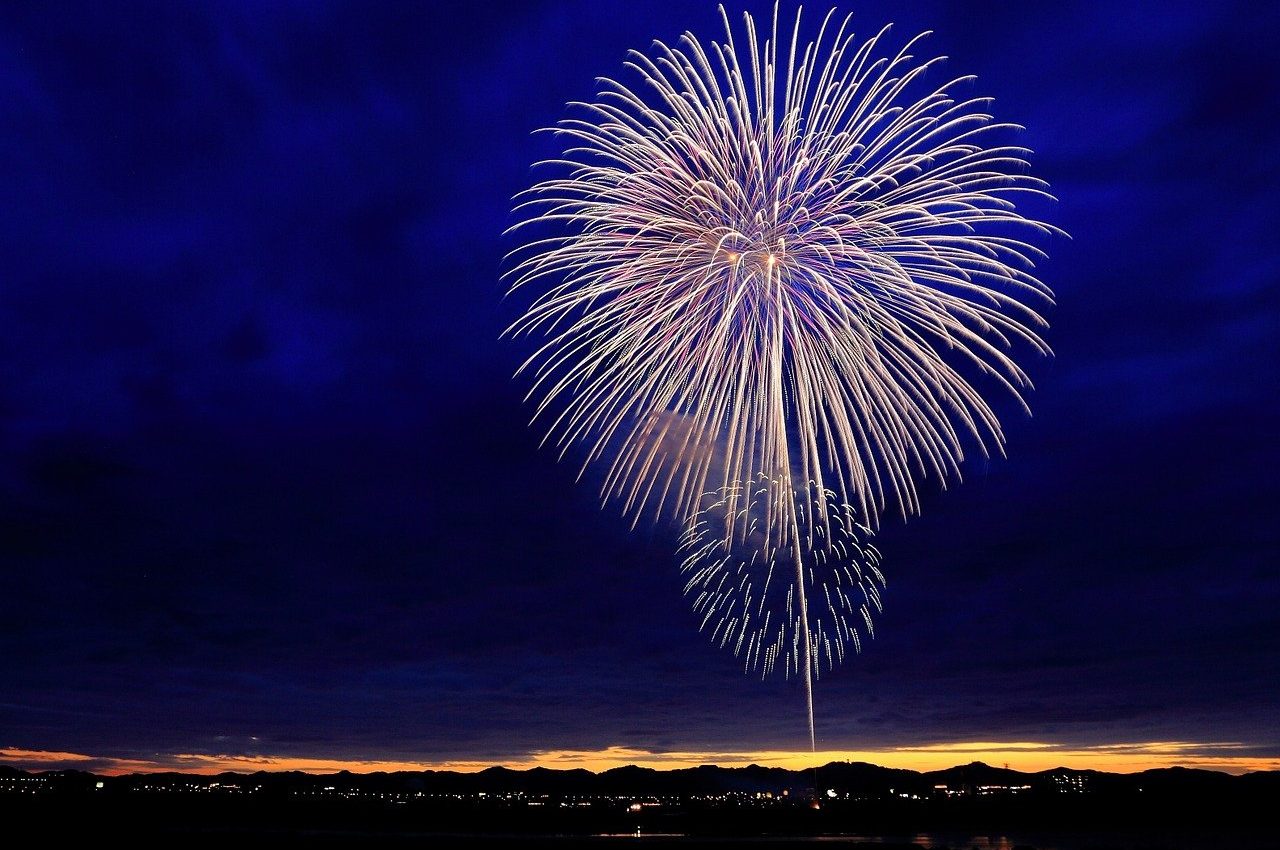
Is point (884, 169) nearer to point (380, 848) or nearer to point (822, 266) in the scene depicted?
point (822, 266)

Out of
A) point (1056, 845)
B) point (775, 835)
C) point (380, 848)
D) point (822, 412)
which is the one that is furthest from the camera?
point (775, 835)

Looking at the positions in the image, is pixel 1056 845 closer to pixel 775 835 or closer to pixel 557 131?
pixel 775 835

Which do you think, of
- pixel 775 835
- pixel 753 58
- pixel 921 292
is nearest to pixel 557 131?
pixel 753 58

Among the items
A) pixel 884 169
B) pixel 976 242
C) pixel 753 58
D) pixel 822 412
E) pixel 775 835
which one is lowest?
pixel 775 835

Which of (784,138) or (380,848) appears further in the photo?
(380,848)

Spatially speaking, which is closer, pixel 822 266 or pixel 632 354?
pixel 822 266

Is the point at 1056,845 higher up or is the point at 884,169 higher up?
the point at 884,169

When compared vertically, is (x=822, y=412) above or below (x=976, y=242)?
below

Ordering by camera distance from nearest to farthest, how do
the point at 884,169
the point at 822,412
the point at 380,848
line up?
the point at 884,169 → the point at 822,412 → the point at 380,848

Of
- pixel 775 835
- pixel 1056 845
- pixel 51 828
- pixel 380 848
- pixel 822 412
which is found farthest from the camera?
pixel 775 835

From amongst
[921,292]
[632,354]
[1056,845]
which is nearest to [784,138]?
[921,292]
